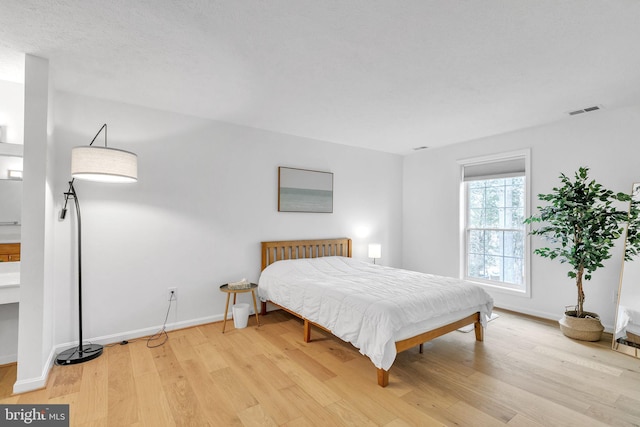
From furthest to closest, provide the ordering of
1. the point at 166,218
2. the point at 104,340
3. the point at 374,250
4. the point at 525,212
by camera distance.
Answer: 1. the point at 374,250
2. the point at 525,212
3. the point at 166,218
4. the point at 104,340

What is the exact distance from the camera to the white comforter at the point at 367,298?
91.1 inches

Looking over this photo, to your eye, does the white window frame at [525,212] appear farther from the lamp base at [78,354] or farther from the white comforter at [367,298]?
the lamp base at [78,354]

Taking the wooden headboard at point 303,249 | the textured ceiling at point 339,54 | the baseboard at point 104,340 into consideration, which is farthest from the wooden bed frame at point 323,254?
the textured ceiling at point 339,54

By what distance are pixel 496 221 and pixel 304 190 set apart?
9.50ft

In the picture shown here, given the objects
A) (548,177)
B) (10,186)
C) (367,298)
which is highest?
(548,177)

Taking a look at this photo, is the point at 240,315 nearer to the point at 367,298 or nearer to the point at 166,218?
the point at 166,218

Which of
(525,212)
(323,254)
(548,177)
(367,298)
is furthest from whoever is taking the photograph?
(323,254)

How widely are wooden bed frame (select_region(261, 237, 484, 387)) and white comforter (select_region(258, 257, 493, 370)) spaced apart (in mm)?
122

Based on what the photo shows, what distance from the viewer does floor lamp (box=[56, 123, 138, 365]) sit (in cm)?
240

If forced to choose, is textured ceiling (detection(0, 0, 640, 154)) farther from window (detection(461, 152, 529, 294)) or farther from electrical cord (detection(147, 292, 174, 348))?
electrical cord (detection(147, 292, 174, 348))

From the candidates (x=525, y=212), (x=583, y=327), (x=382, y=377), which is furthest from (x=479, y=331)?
(x=525, y=212)

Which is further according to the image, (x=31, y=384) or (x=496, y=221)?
(x=496, y=221)

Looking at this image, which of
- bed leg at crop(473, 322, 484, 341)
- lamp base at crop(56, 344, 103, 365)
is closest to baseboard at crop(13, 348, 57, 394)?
lamp base at crop(56, 344, 103, 365)

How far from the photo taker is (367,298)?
8.36 feet
